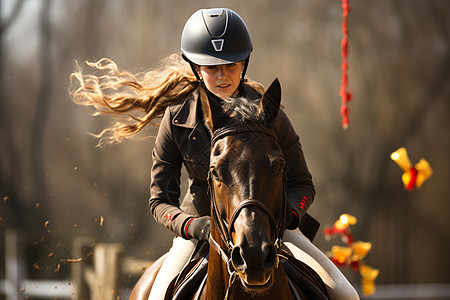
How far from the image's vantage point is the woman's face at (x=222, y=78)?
3.45m

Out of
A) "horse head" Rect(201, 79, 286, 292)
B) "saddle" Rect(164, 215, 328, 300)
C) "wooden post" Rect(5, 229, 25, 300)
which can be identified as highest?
"horse head" Rect(201, 79, 286, 292)

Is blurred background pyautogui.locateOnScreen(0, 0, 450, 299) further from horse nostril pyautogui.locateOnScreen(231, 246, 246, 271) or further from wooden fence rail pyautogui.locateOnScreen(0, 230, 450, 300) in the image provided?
horse nostril pyautogui.locateOnScreen(231, 246, 246, 271)

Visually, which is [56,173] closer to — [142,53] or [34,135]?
[34,135]

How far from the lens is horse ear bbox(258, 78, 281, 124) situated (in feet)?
8.84

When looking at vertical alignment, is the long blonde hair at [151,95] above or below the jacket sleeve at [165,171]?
above

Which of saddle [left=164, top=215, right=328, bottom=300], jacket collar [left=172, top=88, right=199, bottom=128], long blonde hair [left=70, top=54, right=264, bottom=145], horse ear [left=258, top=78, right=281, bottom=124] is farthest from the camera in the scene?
long blonde hair [left=70, top=54, right=264, bottom=145]

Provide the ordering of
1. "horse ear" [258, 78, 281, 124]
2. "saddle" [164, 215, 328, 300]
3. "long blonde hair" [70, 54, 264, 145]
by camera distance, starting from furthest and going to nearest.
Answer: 1. "long blonde hair" [70, 54, 264, 145]
2. "saddle" [164, 215, 328, 300]
3. "horse ear" [258, 78, 281, 124]

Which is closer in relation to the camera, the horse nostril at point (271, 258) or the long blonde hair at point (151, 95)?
the horse nostril at point (271, 258)

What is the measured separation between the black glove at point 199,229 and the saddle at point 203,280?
0.92 feet

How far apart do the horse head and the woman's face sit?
2.24 feet

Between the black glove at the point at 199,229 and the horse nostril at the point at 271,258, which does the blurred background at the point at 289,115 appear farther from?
the horse nostril at the point at 271,258

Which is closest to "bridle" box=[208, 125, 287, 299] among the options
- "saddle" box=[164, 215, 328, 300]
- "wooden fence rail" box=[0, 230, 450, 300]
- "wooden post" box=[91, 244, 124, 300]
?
"saddle" box=[164, 215, 328, 300]

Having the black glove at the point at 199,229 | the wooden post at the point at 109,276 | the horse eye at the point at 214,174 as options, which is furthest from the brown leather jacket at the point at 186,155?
the wooden post at the point at 109,276

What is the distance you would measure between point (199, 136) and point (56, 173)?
9.58 m
